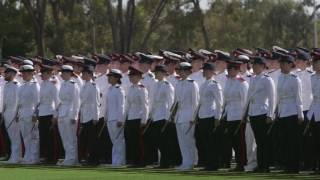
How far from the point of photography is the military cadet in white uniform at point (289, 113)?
49.1 feet

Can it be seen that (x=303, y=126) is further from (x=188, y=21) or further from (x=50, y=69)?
(x=188, y=21)

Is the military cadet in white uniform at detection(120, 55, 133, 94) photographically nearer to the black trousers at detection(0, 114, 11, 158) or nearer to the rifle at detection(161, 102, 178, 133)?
the rifle at detection(161, 102, 178, 133)

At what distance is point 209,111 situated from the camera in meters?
16.0

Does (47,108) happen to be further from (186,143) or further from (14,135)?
(186,143)

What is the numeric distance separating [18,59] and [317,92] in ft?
25.2

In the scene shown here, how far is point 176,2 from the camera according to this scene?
45.7 metres

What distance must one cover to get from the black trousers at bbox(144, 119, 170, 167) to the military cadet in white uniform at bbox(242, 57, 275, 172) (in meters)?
2.03

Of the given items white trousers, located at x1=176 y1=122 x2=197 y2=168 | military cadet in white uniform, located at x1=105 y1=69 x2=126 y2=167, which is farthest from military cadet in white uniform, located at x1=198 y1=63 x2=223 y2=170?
military cadet in white uniform, located at x1=105 y1=69 x2=126 y2=167

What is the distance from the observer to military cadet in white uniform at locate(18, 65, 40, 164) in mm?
18516

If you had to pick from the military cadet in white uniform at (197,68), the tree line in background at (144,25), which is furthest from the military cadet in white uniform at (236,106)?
the tree line in background at (144,25)

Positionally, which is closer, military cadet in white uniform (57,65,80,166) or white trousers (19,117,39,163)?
military cadet in white uniform (57,65,80,166)

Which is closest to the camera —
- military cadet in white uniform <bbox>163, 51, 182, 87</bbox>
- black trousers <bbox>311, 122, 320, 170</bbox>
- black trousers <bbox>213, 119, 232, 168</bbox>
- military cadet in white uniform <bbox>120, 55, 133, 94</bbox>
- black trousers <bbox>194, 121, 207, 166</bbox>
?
black trousers <bbox>311, 122, 320, 170</bbox>

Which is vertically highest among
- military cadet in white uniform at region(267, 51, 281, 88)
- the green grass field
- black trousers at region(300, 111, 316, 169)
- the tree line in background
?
the tree line in background

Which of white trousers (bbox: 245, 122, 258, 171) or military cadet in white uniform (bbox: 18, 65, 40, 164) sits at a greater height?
military cadet in white uniform (bbox: 18, 65, 40, 164)
